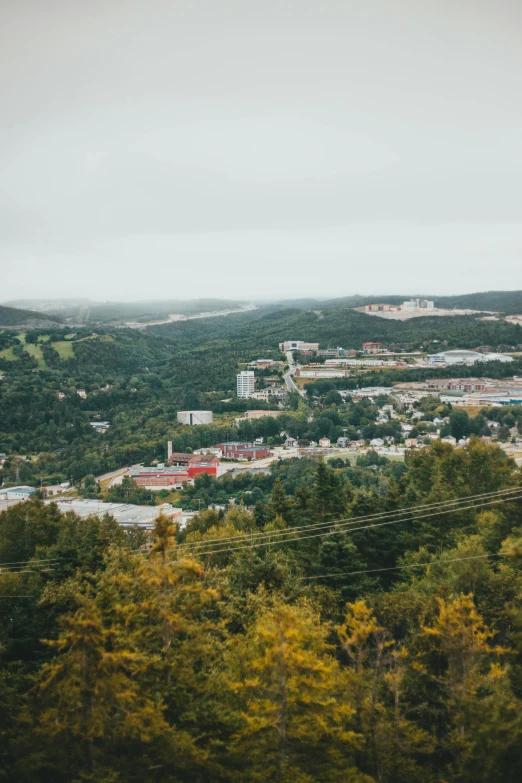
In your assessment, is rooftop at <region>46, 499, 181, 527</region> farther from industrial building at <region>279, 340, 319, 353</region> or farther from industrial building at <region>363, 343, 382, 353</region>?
industrial building at <region>279, 340, 319, 353</region>

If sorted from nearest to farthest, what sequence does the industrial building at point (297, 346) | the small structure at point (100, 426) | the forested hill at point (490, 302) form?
1. the small structure at point (100, 426)
2. the industrial building at point (297, 346)
3. the forested hill at point (490, 302)

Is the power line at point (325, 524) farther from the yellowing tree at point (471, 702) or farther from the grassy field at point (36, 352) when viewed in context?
the grassy field at point (36, 352)

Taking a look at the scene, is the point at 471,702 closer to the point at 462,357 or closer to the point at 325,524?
the point at 325,524

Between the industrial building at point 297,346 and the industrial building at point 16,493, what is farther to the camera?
the industrial building at point 297,346

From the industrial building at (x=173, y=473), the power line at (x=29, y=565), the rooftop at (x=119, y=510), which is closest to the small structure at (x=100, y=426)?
the industrial building at (x=173, y=473)

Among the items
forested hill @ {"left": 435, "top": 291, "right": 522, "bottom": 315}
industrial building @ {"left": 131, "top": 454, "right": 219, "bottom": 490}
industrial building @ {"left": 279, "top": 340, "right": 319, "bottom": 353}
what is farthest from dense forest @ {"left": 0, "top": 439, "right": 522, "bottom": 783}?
forested hill @ {"left": 435, "top": 291, "right": 522, "bottom": 315}

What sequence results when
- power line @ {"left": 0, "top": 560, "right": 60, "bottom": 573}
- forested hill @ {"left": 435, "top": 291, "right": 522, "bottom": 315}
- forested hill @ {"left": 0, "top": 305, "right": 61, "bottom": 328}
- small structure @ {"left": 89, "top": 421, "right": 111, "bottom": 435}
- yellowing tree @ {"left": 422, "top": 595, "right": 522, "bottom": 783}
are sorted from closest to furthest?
yellowing tree @ {"left": 422, "top": 595, "right": 522, "bottom": 783} → power line @ {"left": 0, "top": 560, "right": 60, "bottom": 573} → small structure @ {"left": 89, "top": 421, "right": 111, "bottom": 435} → forested hill @ {"left": 435, "top": 291, "right": 522, "bottom": 315} → forested hill @ {"left": 0, "top": 305, "right": 61, "bottom": 328}
